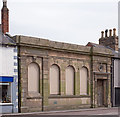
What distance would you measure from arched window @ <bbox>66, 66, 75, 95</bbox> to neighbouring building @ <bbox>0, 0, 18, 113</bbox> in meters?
6.31

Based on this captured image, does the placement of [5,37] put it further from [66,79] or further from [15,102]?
[66,79]

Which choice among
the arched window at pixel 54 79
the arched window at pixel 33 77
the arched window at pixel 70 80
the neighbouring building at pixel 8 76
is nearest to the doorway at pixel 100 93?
the arched window at pixel 70 80

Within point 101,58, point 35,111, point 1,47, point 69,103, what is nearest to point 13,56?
point 1,47

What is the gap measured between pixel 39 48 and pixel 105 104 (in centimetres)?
1171

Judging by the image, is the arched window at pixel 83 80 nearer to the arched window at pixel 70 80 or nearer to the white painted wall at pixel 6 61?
the arched window at pixel 70 80

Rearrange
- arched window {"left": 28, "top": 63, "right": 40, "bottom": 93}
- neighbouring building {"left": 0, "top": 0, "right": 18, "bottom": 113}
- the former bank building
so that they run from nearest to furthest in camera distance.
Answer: neighbouring building {"left": 0, "top": 0, "right": 18, "bottom": 113}
the former bank building
arched window {"left": 28, "top": 63, "right": 40, "bottom": 93}

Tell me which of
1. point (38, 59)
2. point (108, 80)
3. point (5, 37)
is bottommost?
point (108, 80)

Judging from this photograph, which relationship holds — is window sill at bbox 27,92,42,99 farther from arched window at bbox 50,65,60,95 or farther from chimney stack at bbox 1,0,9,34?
chimney stack at bbox 1,0,9,34

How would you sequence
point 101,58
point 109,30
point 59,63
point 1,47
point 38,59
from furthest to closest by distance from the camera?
point 109,30 < point 101,58 < point 59,63 < point 38,59 < point 1,47

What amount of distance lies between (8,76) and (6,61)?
125 centimetres

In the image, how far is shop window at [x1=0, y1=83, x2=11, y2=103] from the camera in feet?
75.6

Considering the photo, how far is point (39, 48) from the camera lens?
82.4 ft

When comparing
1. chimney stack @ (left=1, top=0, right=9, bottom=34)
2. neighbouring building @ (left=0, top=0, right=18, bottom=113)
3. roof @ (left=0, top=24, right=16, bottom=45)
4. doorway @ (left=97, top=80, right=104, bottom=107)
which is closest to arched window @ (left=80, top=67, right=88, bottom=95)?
doorway @ (left=97, top=80, right=104, bottom=107)

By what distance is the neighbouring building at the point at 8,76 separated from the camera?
22828 millimetres
